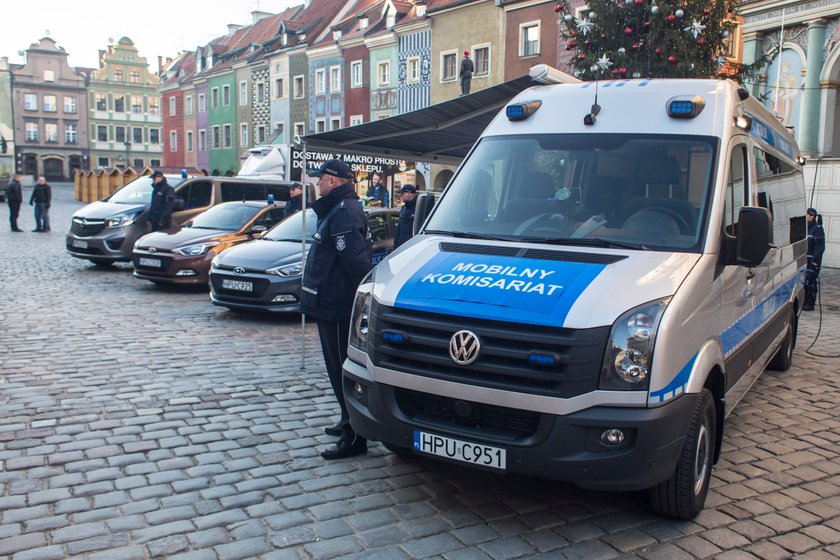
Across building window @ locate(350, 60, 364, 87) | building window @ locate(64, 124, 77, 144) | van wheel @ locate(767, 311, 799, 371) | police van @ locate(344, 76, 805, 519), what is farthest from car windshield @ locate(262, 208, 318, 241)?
building window @ locate(64, 124, 77, 144)

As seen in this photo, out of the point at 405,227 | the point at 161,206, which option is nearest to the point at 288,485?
the point at 405,227

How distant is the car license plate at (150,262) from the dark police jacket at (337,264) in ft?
27.4

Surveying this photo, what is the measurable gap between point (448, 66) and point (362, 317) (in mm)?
34911

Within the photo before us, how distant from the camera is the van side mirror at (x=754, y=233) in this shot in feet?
15.1

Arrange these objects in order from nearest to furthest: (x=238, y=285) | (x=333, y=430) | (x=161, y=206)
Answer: (x=333, y=430)
(x=238, y=285)
(x=161, y=206)

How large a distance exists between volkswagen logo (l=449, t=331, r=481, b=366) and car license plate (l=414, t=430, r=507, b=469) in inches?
17.9

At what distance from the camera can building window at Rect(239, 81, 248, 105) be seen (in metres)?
56.6

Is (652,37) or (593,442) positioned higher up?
(652,37)

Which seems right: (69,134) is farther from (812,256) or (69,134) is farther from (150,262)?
(812,256)

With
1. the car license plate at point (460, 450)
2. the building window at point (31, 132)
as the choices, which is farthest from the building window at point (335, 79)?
the building window at point (31, 132)

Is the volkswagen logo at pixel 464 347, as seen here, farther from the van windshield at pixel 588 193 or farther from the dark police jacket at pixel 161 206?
the dark police jacket at pixel 161 206

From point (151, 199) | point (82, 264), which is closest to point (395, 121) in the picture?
point (151, 199)

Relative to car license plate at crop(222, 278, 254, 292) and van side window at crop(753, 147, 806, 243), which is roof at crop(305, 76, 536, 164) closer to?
car license plate at crop(222, 278, 254, 292)

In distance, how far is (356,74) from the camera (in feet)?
148
